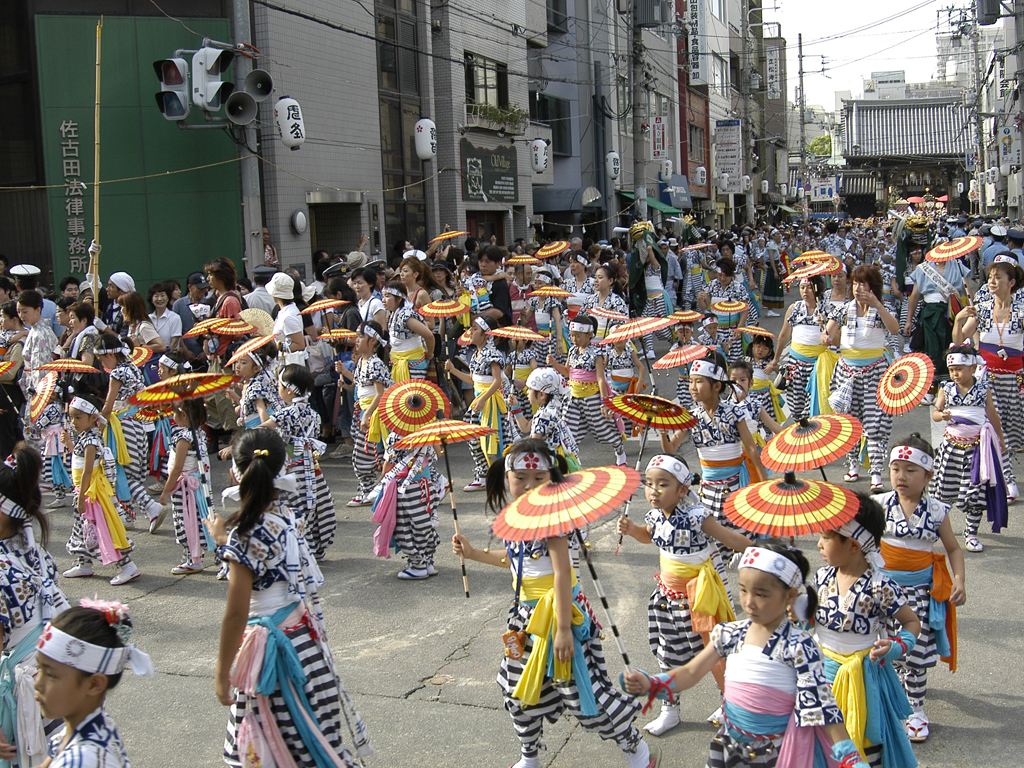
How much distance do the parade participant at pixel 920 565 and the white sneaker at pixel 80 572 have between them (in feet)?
19.3

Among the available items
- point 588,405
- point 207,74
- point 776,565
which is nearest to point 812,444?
point 776,565

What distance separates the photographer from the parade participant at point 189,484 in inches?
322

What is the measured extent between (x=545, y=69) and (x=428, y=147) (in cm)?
1152

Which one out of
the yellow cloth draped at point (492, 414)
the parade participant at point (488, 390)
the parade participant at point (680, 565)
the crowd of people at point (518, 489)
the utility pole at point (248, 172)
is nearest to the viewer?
the crowd of people at point (518, 489)

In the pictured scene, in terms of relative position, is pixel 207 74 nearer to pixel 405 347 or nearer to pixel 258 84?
pixel 258 84

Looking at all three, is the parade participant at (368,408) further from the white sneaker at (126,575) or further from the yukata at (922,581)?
the yukata at (922,581)

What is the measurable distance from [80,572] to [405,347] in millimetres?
3859

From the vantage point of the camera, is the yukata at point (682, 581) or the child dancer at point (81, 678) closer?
the child dancer at point (81, 678)

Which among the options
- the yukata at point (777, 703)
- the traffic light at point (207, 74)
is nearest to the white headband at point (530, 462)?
the yukata at point (777, 703)

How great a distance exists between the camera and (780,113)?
70500 mm

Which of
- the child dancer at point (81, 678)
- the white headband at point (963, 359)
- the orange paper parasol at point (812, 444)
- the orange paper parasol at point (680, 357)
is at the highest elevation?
the orange paper parasol at point (680, 357)

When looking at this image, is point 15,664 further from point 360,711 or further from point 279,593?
point 360,711

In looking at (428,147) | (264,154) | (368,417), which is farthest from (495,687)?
(428,147)

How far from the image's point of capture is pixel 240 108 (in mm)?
15539
